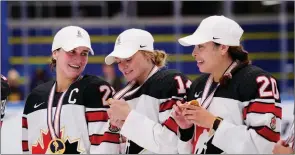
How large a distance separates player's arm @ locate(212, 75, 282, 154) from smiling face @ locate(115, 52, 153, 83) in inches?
20.3

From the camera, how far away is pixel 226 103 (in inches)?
97.7

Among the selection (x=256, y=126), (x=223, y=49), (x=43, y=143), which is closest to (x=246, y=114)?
(x=256, y=126)

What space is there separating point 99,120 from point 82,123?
0.08 meters

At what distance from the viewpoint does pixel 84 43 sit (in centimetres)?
281

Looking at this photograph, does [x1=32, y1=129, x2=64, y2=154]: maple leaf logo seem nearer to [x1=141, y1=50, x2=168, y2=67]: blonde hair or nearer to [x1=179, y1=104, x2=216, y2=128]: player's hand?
[x1=141, y1=50, x2=168, y2=67]: blonde hair

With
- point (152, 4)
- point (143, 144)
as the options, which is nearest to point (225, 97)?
point (143, 144)

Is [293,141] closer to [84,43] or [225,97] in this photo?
[225,97]

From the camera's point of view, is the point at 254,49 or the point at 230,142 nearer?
the point at 230,142

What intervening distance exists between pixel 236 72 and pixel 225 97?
0.12m

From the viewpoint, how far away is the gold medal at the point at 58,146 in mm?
2750

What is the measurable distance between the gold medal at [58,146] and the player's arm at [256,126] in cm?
75

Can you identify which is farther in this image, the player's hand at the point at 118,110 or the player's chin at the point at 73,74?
the player's chin at the point at 73,74

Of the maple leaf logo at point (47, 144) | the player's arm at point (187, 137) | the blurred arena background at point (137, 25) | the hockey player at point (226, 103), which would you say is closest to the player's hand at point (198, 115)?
the hockey player at point (226, 103)

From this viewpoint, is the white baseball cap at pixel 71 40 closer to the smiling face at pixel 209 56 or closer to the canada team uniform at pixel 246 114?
the smiling face at pixel 209 56
